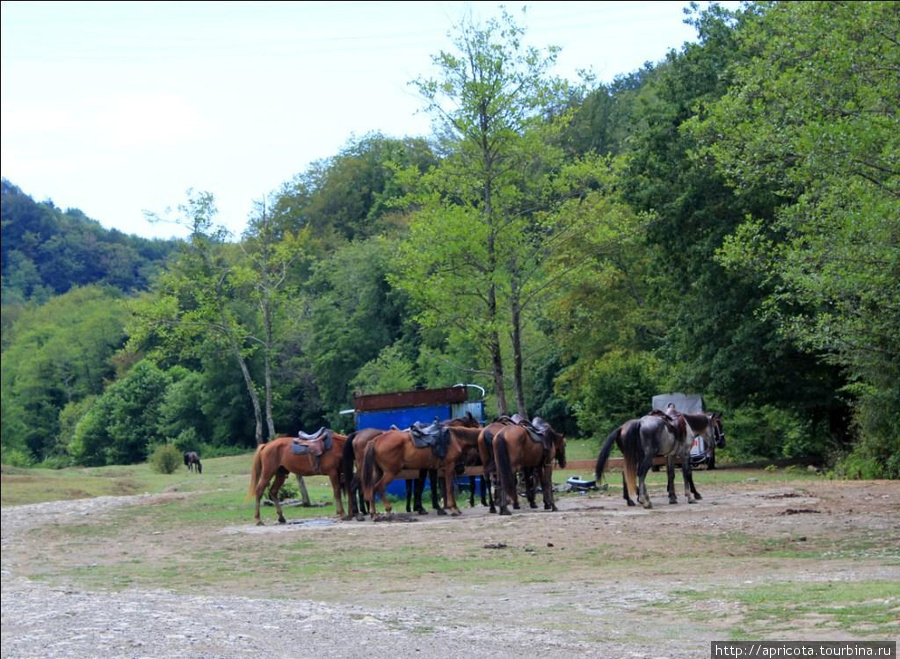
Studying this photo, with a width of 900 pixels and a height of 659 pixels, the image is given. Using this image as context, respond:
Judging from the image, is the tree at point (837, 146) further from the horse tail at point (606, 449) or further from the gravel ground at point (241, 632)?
the gravel ground at point (241, 632)

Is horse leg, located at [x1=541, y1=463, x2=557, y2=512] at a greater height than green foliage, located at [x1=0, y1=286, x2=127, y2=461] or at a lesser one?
lesser

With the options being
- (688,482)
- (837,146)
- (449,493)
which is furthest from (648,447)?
(837,146)

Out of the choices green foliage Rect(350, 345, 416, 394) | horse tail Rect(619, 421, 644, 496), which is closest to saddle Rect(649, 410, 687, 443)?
→ horse tail Rect(619, 421, 644, 496)

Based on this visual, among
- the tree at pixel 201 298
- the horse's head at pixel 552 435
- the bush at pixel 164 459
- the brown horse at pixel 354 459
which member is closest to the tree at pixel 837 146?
the horse's head at pixel 552 435

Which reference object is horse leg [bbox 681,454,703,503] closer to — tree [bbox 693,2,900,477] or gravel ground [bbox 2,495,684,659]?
tree [bbox 693,2,900,477]

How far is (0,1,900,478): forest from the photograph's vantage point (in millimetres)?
4898

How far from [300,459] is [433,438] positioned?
119 inches

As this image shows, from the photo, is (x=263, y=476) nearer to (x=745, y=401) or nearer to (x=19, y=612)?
(x=19, y=612)

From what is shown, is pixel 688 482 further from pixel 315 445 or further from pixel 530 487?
pixel 315 445

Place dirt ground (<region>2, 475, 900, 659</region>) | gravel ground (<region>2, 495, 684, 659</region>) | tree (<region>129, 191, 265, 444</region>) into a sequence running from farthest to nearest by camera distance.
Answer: tree (<region>129, 191, 265, 444</region>) < dirt ground (<region>2, 475, 900, 659</region>) < gravel ground (<region>2, 495, 684, 659</region>)

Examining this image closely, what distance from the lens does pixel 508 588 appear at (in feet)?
36.2

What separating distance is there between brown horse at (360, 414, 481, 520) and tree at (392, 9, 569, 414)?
17.5 ft

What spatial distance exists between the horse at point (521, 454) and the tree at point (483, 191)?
4956 mm

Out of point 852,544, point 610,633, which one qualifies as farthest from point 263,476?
point 610,633
